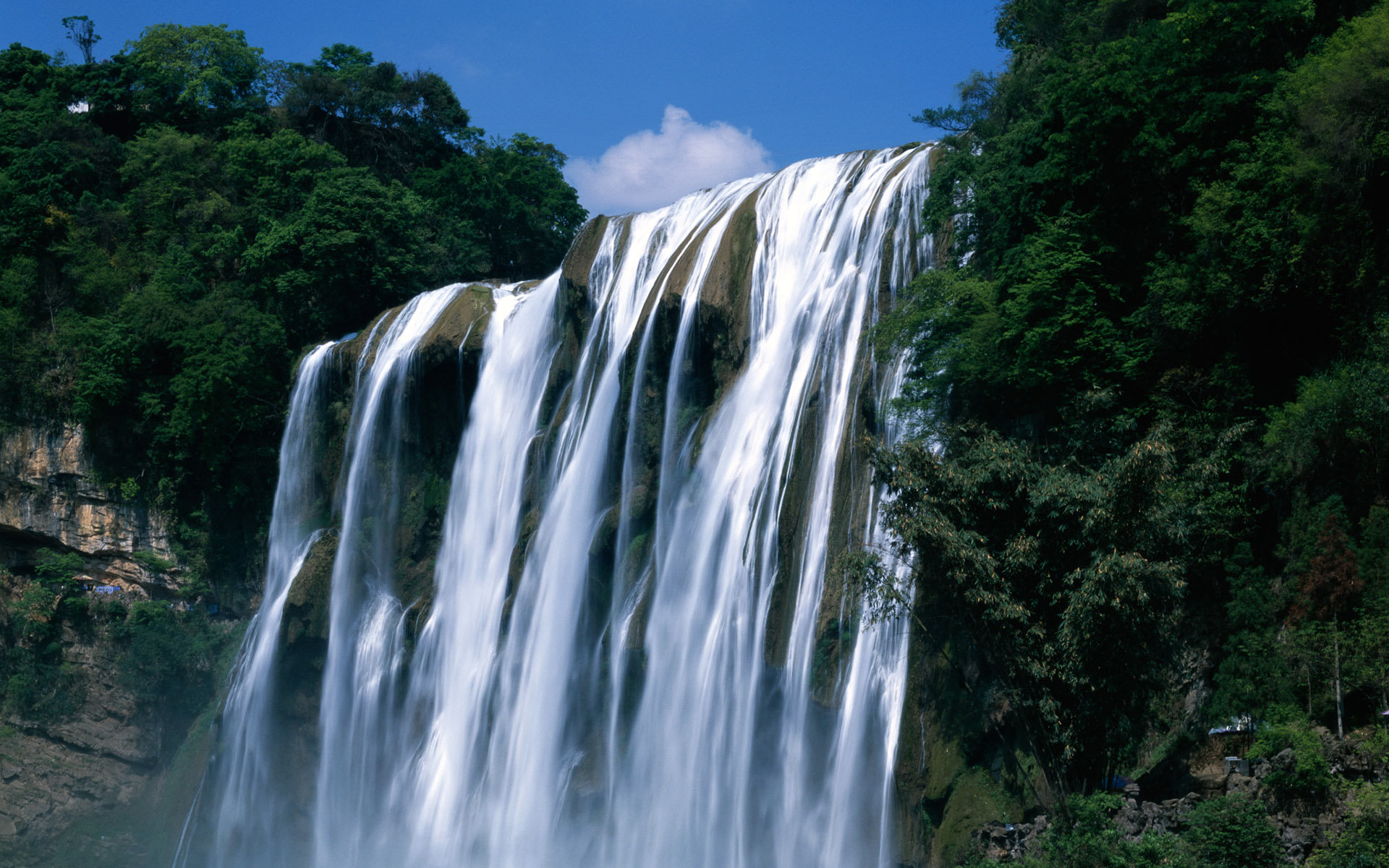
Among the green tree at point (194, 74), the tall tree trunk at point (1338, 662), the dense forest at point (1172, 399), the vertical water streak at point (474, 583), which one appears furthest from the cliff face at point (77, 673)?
the tall tree trunk at point (1338, 662)

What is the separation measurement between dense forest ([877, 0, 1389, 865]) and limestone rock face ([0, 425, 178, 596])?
28.3 metres

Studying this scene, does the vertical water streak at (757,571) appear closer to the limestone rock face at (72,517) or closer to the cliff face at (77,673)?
the cliff face at (77,673)

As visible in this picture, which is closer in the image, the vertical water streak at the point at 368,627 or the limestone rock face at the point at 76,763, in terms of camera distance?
the vertical water streak at the point at 368,627

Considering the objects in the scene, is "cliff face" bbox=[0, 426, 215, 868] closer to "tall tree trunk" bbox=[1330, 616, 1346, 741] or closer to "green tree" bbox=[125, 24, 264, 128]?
"green tree" bbox=[125, 24, 264, 128]

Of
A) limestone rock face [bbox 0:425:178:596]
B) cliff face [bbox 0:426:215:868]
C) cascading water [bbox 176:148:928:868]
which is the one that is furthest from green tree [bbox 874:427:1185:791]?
limestone rock face [bbox 0:425:178:596]

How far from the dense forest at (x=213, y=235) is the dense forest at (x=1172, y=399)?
24.4m

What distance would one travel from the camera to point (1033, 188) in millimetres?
18594

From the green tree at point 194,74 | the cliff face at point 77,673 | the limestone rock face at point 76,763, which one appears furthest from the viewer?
the green tree at point 194,74

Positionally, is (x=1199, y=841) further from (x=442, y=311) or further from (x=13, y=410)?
(x=13, y=410)

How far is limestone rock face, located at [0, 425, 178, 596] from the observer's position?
1441 inches

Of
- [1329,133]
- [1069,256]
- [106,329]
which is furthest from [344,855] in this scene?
[1329,133]

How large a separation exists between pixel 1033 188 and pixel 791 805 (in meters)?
11.1

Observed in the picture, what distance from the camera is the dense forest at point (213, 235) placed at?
36469 millimetres

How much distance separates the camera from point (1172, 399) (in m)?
16.7
